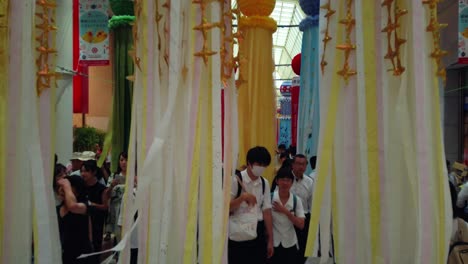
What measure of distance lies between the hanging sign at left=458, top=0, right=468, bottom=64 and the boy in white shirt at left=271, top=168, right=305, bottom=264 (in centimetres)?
405

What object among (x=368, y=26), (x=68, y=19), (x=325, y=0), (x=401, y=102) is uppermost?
(x=68, y=19)

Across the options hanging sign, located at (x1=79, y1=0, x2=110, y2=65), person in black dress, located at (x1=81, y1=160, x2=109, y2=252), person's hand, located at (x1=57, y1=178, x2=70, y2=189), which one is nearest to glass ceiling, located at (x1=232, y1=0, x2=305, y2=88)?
hanging sign, located at (x1=79, y1=0, x2=110, y2=65)

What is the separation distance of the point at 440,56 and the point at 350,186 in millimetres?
563

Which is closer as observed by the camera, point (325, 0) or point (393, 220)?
point (393, 220)

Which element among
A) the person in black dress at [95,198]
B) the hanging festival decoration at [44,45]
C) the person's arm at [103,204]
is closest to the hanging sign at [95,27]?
the person in black dress at [95,198]

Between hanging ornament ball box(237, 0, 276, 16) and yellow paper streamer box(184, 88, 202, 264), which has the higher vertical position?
hanging ornament ball box(237, 0, 276, 16)

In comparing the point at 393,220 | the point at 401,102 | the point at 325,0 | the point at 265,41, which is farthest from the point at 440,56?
the point at 265,41

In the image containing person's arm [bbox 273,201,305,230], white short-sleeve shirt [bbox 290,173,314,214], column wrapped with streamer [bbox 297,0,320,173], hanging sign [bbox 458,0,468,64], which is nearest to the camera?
person's arm [bbox 273,201,305,230]

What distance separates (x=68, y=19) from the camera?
588 cm

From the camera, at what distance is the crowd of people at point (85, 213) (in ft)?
9.16

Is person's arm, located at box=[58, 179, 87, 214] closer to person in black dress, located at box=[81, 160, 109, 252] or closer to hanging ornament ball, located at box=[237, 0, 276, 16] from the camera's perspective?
person in black dress, located at box=[81, 160, 109, 252]

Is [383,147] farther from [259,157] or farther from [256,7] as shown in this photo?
[256,7]

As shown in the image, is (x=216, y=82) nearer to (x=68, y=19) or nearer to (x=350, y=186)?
(x=350, y=186)

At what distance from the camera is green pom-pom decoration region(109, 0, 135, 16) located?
4798mm
